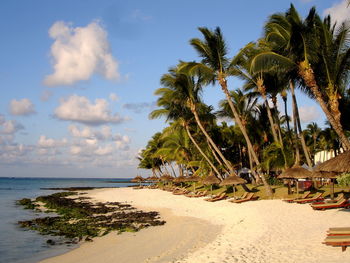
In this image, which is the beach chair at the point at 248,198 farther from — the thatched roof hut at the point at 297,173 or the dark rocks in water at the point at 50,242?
the dark rocks in water at the point at 50,242

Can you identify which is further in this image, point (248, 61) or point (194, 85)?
point (194, 85)

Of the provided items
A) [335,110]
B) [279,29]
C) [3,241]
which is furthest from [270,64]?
[3,241]

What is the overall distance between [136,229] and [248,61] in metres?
12.5

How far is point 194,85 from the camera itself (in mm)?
24094

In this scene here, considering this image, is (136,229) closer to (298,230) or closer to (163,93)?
(298,230)

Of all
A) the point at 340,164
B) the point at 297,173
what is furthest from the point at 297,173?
the point at 340,164

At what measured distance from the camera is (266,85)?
20.9 meters

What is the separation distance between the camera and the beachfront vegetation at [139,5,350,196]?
1291cm

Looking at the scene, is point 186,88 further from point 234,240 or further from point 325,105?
point 234,240

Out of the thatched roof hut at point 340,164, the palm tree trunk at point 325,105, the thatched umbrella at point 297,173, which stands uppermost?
the palm tree trunk at point 325,105

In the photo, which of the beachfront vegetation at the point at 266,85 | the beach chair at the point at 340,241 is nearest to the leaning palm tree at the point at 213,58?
the beachfront vegetation at the point at 266,85

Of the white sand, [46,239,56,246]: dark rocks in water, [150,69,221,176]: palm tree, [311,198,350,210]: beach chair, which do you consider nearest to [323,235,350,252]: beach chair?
the white sand

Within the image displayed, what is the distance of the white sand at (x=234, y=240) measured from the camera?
7106 millimetres

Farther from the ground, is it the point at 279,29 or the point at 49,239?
the point at 279,29
